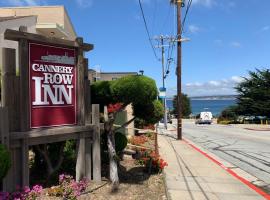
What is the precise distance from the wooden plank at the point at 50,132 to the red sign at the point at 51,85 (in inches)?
4.6

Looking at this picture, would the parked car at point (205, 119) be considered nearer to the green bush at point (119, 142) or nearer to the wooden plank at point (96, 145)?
the green bush at point (119, 142)

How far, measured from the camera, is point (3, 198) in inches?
231

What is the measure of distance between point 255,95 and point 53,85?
206ft

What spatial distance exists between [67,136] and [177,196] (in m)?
2.47

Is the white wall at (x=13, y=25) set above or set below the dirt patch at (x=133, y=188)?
above

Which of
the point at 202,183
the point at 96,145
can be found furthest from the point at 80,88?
the point at 202,183

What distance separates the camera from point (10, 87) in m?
7.21

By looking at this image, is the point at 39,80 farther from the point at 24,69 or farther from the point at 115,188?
the point at 115,188

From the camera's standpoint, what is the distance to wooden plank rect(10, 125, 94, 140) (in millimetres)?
7178

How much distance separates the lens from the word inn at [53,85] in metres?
7.64

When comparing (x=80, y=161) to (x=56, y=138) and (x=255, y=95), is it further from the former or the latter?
(x=255, y=95)

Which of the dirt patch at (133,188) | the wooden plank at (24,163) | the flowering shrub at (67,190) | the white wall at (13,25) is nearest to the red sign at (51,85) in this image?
the wooden plank at (24,163)

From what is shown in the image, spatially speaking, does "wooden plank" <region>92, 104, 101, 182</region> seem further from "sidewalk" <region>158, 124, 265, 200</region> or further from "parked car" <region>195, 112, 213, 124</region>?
"parked car" <region>195, 112, 213, 124</region>

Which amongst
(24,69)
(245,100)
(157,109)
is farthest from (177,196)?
(245,100)
